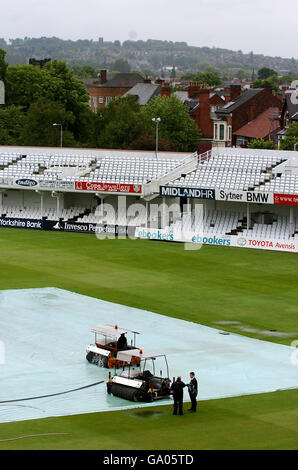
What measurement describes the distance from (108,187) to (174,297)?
25427mm

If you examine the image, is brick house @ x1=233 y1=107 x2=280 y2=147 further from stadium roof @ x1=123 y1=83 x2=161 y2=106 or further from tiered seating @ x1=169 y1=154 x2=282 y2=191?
tiered seating @ x1=169 y1=154 x2=282 y2=191

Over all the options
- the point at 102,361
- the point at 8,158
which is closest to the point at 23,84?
the point at 8,158

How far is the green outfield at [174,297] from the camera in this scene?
21.5 meters

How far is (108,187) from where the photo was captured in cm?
6531

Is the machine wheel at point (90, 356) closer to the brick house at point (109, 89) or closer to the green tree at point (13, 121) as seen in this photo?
the green tree at point (13, 121)

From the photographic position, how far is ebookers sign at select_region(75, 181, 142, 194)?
211 ft

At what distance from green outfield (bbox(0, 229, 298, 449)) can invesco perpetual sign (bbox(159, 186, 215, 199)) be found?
13.8 ft

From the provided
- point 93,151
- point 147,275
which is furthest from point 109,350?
point 93,151

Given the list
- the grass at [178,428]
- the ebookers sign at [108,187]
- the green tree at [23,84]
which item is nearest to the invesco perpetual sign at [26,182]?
the ebookers sign at [108,187]

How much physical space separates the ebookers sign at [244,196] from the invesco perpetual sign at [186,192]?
1.99ft
